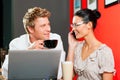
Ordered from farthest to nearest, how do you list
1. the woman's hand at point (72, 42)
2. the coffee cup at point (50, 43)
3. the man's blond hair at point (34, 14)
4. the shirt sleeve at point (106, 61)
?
the woman's hand at point (72, 42)
the man's blond hair at point (34, 14)
the shirt sleeve at point (106, 61)
the coffee cup at point (50, 43)

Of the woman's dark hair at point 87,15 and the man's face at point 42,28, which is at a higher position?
the woman's dark hair at point 87,15

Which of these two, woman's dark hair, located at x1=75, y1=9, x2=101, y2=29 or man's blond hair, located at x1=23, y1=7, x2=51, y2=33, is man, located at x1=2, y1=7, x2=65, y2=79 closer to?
man's blond hair, located at x1=23, y1=7, x2=51, y2=33

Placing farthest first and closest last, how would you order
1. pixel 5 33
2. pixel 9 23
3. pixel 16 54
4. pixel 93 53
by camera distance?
pixel 5 33 < pixel 9 23 < pixel 93 53 < pixel 16 54

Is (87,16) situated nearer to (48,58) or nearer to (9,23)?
(48,58)

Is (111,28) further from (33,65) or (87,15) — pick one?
(33,65)

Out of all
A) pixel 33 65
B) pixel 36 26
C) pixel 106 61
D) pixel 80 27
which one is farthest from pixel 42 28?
pixel 33 65

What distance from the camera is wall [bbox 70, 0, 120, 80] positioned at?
220 cm

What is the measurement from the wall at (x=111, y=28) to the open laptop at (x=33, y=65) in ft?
2.93

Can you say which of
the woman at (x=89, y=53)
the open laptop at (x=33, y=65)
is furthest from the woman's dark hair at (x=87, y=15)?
the open laptop at (x=33, y=65)

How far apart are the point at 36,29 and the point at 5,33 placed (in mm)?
2505

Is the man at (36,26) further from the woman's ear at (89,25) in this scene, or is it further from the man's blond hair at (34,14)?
the woman's ear at (89,25)

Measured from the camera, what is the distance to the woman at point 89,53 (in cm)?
197

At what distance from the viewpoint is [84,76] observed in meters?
2.08

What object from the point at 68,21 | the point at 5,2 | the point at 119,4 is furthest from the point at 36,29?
the point at 5,2
